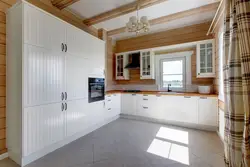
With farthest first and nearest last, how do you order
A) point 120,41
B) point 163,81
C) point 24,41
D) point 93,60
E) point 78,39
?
point 120,41
point 163,81
point 93,60
point 78,39
point 24,41

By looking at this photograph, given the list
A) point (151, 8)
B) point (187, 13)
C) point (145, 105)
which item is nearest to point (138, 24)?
point (151, 8)

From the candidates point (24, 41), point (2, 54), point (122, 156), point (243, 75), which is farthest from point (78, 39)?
point (243, 75)

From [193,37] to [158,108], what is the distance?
2285mm

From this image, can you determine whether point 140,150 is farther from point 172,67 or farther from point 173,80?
point 172,67

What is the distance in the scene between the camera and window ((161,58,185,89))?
3744 mm

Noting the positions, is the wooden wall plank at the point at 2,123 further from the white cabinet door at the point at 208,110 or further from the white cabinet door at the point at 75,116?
the white cabinet door at the point at 208,110

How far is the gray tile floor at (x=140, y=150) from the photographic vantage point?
1739mm

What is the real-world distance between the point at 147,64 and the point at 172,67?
80cm

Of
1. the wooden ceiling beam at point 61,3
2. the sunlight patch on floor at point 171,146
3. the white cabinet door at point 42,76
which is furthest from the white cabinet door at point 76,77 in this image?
the sunlight patch on floor at point 171,146

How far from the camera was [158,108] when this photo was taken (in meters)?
3.47

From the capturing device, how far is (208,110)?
113 inches

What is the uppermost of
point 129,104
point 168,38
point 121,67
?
point 168,38

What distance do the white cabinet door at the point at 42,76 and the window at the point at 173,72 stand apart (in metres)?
3.03

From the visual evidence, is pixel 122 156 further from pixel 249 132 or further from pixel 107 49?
pixel 107 49
